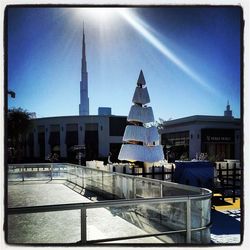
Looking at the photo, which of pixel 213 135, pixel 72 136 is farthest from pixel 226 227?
pixel 72 136

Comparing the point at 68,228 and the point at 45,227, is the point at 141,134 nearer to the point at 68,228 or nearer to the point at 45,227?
the point at 45,227

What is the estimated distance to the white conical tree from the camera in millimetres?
16312

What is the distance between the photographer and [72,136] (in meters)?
40.2

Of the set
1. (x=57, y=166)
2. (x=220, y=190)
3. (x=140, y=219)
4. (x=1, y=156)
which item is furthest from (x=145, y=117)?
(x=1, y=156)

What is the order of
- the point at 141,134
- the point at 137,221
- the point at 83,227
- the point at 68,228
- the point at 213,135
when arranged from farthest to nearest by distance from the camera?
1. the point at 213,135
2. the point at 141,134
3. the point at 137,221
4. the point at 68,228
5. the point at 83,227

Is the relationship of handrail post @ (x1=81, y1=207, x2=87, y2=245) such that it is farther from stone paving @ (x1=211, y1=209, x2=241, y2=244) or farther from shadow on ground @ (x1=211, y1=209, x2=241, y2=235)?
shadow on ground @ (x1=211, y1=209, x2=241, y2=235)

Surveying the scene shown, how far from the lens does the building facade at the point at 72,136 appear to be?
39438 mm

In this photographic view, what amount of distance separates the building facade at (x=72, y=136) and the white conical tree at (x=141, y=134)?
2217 centimetres

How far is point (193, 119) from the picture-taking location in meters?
35.1

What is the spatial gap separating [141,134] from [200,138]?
18.5 meters

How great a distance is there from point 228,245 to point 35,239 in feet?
7.59

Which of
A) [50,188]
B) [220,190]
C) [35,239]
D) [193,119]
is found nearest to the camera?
[35,239]

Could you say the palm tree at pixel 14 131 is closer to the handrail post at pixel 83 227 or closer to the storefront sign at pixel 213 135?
the handrail post at pixel 83 227
